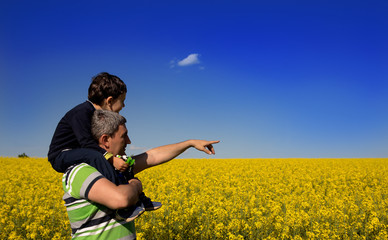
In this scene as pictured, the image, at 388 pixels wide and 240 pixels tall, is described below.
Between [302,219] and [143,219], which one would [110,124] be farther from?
[302,219]

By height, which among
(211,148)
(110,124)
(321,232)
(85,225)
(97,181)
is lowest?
(321,232)

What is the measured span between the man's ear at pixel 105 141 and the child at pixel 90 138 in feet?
0.18

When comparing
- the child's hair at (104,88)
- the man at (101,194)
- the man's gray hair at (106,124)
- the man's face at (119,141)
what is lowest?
the man at (101,194)

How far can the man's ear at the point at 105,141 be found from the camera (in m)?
1.88

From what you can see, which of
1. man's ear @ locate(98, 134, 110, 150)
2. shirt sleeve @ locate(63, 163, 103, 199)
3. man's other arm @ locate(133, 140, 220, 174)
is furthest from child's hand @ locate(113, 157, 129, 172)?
man's other arm @ locate(133, 140, 220, 174)

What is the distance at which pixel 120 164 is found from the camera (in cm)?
190

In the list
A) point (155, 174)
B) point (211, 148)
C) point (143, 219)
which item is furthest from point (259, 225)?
point (155, 174)

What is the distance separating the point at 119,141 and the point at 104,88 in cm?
85

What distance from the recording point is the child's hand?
6.17 feet

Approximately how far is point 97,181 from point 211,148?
3.94 ft

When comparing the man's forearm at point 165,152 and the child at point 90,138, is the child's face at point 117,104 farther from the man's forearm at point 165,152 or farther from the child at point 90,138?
the man's forearm at point 165,152

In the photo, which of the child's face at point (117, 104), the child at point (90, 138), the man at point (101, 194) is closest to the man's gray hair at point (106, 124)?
the man at point (101, 194)

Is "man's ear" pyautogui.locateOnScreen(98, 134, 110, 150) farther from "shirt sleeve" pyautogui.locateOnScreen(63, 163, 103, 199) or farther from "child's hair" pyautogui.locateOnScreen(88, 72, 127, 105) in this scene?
"child's hair" pyautogui.locateOnScreen(88, 72, 127, 105)

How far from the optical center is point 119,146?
6.28 ft
